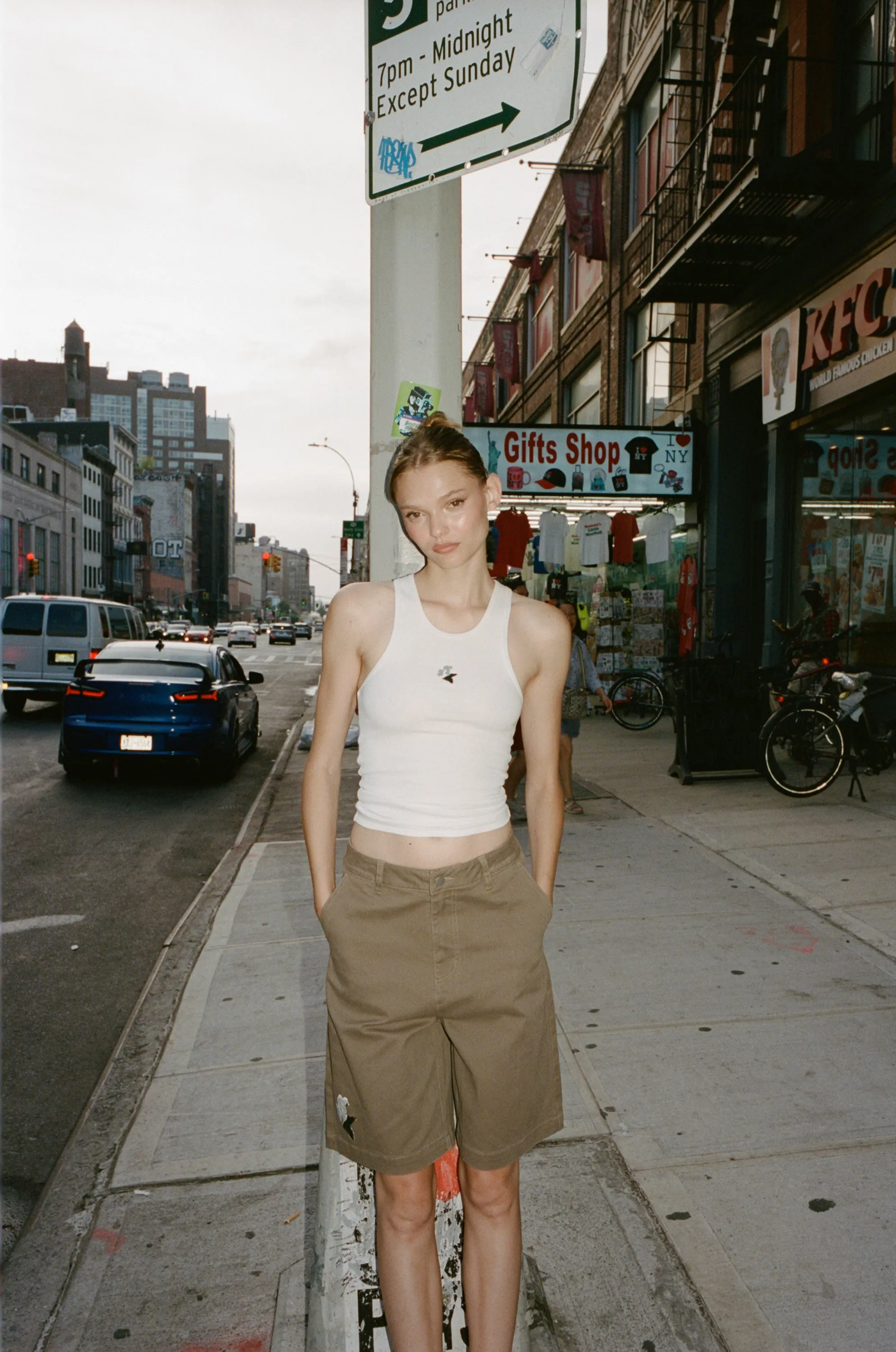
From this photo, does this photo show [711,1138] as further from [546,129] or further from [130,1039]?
[546,129]

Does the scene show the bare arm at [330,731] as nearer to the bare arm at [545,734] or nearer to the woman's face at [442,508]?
the woman's face at [442,508]

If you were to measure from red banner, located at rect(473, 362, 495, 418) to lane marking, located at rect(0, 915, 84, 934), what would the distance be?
33.1 m

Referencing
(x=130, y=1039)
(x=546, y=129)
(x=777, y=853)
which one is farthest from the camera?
(x=777, y=853)

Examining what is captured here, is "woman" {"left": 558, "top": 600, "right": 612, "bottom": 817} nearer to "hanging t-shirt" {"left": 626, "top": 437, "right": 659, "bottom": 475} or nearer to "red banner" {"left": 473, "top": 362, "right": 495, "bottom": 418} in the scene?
"hanging t-shirt" {"left": 626, "top": 437, "right": 659, "bottom": 475}

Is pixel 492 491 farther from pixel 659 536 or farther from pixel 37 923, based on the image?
pixel 659 536

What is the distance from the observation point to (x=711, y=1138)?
10.5ft

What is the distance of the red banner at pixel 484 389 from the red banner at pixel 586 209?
52.3 feet

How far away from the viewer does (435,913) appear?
2004 mm

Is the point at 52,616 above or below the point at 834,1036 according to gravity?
above

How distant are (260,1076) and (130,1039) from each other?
32.9 inches

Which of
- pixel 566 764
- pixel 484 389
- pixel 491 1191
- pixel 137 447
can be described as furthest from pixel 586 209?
pixel 137 447

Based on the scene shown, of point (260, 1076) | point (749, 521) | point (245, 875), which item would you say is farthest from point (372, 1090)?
point (749, 521)

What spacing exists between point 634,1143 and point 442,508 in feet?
7.36

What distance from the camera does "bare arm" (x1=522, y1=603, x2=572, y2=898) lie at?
215 cm
